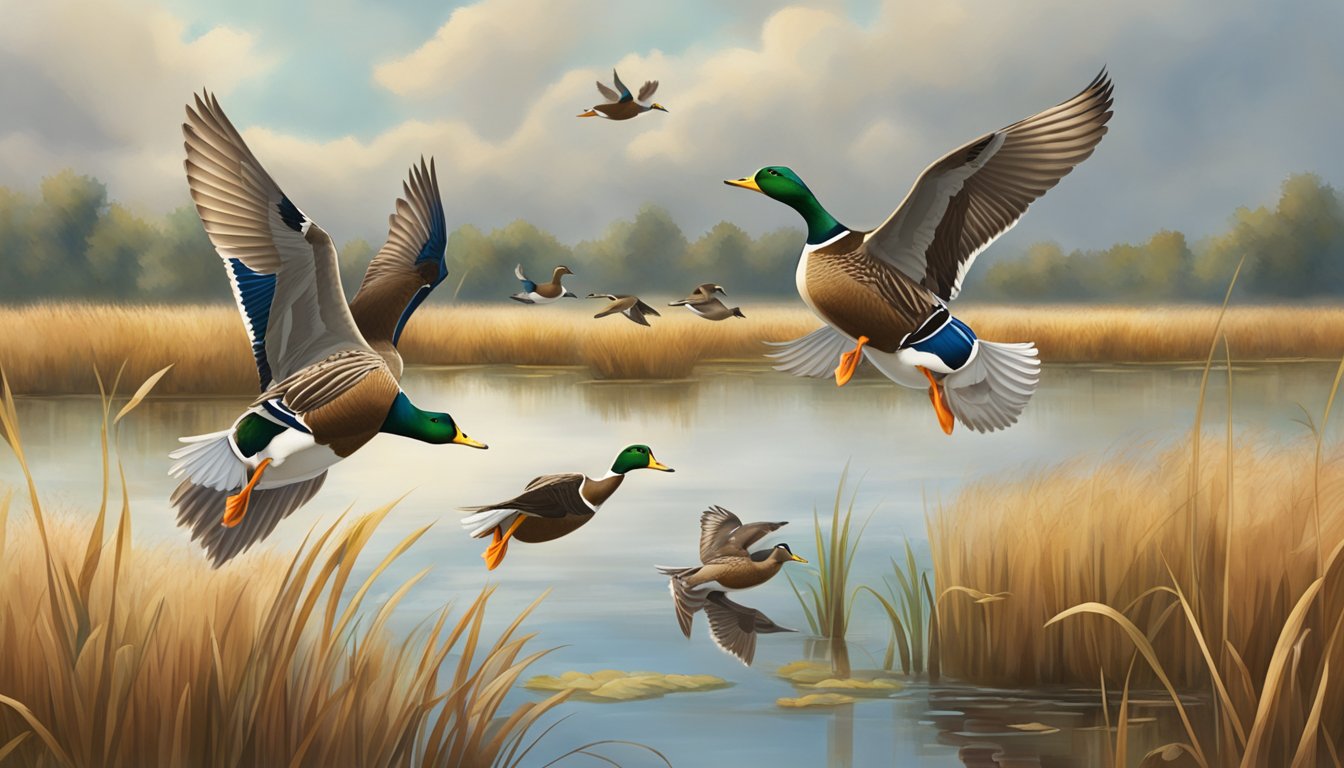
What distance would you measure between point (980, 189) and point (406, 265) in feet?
8.64

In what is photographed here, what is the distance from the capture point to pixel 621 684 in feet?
20.6

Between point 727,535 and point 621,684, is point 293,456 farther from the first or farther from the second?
point 727,535

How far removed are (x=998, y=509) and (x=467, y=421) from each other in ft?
17.9

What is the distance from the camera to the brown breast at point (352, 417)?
493cm

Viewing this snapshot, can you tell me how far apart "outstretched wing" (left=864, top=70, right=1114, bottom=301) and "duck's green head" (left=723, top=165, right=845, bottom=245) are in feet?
0.73

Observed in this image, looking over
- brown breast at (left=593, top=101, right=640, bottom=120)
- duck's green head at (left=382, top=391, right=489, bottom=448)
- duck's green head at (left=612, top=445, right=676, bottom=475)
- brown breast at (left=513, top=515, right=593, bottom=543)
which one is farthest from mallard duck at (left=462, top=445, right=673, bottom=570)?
brown breast at (left=593, top=101, right=640, bottom=120)

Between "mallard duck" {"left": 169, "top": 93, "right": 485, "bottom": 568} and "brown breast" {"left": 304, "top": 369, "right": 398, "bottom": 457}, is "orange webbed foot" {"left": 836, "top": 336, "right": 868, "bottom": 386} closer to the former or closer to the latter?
"mallard duck" {"left": 169, "top": 93, "right": 485, "bottom": 568}

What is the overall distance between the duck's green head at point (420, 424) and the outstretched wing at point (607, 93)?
3.70 metres

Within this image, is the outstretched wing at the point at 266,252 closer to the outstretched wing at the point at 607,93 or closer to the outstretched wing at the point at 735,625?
the outstretched wing at the point at 735,625

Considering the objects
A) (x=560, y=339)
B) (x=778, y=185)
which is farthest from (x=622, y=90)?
(x=560, y=339)

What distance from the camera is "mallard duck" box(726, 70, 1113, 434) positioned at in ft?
17.4

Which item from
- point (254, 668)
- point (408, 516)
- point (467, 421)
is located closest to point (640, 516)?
point (408, 516)

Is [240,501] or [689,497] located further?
[689,497]

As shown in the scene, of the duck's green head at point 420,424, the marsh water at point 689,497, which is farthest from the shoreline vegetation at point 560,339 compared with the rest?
the duck's green head at point 420,424
